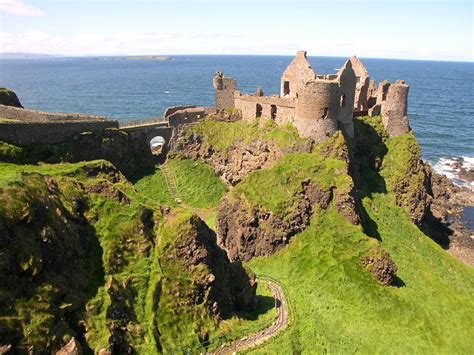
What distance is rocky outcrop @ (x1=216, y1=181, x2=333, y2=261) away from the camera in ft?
128

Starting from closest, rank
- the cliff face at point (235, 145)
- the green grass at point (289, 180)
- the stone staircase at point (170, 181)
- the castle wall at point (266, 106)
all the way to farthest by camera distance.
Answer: the green grass at point (289, 180) → the cliff face at point (235, 145) → the castle wall at point (266, 106) → the stone staircase at point (170, 181)

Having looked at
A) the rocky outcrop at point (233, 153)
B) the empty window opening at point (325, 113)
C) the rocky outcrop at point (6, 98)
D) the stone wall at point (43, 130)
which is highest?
the rocky outcrop at point (6, 98)

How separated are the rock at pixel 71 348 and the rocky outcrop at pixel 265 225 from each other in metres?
22.9

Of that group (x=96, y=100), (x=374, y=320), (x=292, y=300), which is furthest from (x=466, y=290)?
(x=96, y=100)

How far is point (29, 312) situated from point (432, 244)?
1544 inches

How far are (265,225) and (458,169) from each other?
5578 cm

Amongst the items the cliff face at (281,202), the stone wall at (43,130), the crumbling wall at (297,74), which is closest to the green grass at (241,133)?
the cliff face at (281,202)

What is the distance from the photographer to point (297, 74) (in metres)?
52.1

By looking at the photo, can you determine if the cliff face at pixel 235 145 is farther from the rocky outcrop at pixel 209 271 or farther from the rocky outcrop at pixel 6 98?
the rocky outcrop at pixel 6 98

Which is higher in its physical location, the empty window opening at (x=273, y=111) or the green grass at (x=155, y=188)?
the empty window opening at (x=273, y=111)

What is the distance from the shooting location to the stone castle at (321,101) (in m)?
42.9

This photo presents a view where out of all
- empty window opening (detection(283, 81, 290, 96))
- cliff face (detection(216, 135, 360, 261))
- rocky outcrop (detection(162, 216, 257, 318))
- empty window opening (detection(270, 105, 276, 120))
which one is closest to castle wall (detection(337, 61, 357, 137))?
cliff face (detection(216, 135, 360, 261))

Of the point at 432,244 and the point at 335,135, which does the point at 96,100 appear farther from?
the point at 432,244

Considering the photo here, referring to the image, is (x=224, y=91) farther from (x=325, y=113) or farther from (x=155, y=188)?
(x=325, y=113)
